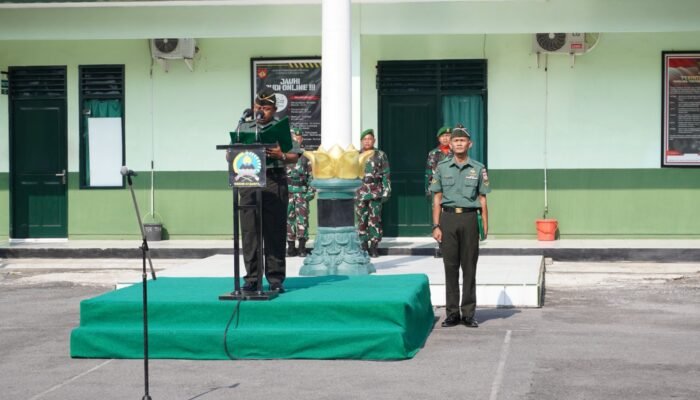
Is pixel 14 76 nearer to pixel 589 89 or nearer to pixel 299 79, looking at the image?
pixel 299 79

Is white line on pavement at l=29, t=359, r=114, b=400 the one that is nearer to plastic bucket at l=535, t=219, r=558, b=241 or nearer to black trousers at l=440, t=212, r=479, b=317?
black trousers at l=440, t=212, r=479, b=317

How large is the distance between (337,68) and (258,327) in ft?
14.1

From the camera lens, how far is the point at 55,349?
11.0m

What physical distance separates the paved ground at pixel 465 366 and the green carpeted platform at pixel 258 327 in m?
0.14

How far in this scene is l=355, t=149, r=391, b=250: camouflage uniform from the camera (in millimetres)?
18109

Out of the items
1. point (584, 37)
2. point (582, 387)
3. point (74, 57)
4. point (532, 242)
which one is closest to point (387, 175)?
point (532, 242)

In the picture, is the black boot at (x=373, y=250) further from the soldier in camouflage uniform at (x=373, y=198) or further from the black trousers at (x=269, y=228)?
the black trousers at (x=269, y=228)

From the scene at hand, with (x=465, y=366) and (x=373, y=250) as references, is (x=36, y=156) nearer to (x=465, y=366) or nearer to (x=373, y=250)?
(x=373, y=250)

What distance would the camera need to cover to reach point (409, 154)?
20.3 m

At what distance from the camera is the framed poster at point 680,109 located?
1981 centimetres

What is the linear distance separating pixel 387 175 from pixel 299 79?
298 cm

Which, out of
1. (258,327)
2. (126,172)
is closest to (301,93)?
(258,327)

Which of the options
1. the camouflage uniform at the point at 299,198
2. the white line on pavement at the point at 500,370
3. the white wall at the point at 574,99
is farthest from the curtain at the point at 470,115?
the white line on pavement at the point at 500,370

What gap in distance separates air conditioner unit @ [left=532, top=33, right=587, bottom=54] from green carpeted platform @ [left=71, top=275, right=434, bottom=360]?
9747 mm
